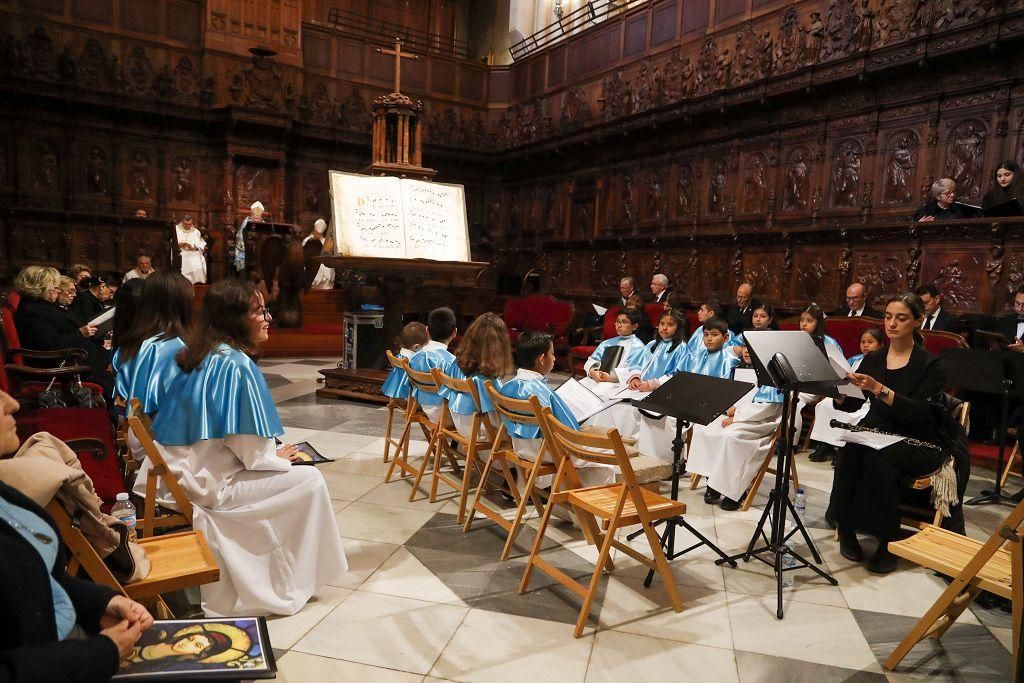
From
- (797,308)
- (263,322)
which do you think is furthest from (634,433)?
(797,308)

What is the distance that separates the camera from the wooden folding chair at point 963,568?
212 centimetres

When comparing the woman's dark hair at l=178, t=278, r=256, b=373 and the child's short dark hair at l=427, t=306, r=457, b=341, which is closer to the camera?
the woman's dark hair at l=178, t=278, r=256, b=373

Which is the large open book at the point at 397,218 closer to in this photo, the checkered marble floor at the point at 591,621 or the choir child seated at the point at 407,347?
the choir child seated at the point at 407,347

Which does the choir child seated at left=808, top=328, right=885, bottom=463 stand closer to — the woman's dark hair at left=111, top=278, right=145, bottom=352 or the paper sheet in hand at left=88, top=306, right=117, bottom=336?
the woman's dark hair at left=111, top=278, right=145, bottom=352

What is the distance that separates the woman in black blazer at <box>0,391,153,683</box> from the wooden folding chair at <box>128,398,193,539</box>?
837 millimetres

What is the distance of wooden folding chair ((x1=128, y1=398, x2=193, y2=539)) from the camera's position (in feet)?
8.01

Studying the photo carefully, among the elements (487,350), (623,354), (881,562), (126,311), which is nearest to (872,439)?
(881,562)

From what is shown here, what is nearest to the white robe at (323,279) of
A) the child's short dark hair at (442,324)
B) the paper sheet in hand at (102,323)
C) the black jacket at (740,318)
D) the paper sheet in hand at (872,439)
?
the paper sheet in hand at (102,323)

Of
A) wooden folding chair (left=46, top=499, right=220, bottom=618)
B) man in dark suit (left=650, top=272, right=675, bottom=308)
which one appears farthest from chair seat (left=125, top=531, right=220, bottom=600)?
man in dark suit (left=650, top=272, right=675, bottom=308)

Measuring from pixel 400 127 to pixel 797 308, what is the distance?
18.5 ft

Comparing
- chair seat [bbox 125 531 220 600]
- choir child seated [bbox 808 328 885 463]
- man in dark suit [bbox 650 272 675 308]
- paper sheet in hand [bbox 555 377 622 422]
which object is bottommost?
choir child seated [bbox 808 328 885 463]

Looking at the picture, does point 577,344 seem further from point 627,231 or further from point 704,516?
point 704,516

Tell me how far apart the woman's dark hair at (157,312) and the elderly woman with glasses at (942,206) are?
744 cm

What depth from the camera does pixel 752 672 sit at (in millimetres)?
2445
